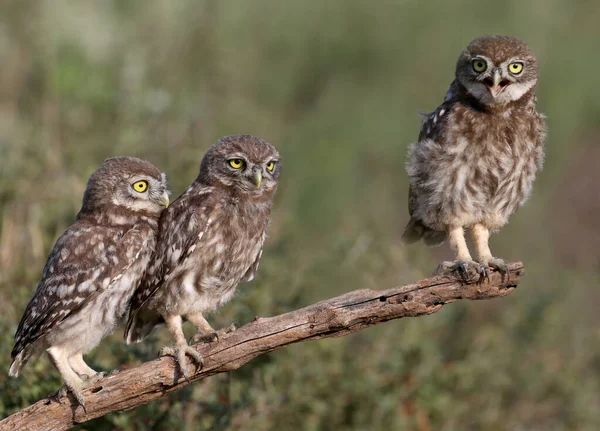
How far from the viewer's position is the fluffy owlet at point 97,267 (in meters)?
4.81

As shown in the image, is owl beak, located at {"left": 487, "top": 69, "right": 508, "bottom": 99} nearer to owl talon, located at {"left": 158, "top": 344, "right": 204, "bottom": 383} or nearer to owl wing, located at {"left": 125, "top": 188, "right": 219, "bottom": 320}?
owl wing, located at {"left": 125, "top": 188, "right": 219, "bottom": 320}

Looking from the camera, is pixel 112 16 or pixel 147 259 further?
pixel 112 16

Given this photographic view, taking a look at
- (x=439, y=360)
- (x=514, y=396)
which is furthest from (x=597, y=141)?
(x=439, y=360)

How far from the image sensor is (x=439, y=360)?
7414 mm

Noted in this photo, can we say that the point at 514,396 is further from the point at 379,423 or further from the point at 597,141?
the point at 597,141

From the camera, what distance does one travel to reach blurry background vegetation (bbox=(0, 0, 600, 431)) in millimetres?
6828

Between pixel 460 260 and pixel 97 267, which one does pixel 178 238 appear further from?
pixel 460 260

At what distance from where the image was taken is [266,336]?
455cm

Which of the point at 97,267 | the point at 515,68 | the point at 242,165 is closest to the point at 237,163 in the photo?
the point at 242,165

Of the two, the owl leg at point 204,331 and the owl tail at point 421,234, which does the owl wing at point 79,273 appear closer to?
the owl leg at point 204,331

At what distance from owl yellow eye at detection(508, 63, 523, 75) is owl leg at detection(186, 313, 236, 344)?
1.76 metres

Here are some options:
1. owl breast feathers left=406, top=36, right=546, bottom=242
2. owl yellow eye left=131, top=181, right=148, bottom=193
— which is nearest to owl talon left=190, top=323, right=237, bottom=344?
owl yellow eye left=131, top=181, right=148, bottom=193

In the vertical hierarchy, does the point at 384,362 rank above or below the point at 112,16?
below

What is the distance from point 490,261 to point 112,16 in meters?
7.65
